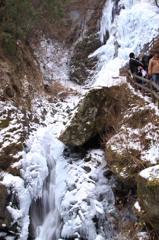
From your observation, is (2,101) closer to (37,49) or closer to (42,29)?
(37,49)

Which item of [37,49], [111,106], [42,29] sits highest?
[42,29]

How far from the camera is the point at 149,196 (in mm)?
3969

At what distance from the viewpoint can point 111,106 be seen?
28.6 feet

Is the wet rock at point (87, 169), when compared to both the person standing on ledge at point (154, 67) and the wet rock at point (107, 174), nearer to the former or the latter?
the wet rock at point (107, 174)

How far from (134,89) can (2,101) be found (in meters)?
5.60

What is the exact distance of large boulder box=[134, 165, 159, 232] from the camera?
3.83m

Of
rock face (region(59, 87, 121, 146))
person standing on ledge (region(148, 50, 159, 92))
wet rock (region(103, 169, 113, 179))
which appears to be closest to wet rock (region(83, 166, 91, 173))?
wet rock (region(103, 169, 113, 179))

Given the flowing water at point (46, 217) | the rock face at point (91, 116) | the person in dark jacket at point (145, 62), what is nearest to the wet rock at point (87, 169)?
the rock face at point (91, 116)

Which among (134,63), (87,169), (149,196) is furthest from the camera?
(87,169)

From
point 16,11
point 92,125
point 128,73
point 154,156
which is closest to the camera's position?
point 154,156

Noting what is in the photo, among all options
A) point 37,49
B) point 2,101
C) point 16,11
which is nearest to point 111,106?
point 2,101

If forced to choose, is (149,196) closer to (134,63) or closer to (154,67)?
(154,67)

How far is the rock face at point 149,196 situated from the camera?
12.6 ft

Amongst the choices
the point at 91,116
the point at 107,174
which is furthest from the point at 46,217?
the point at 91,116
